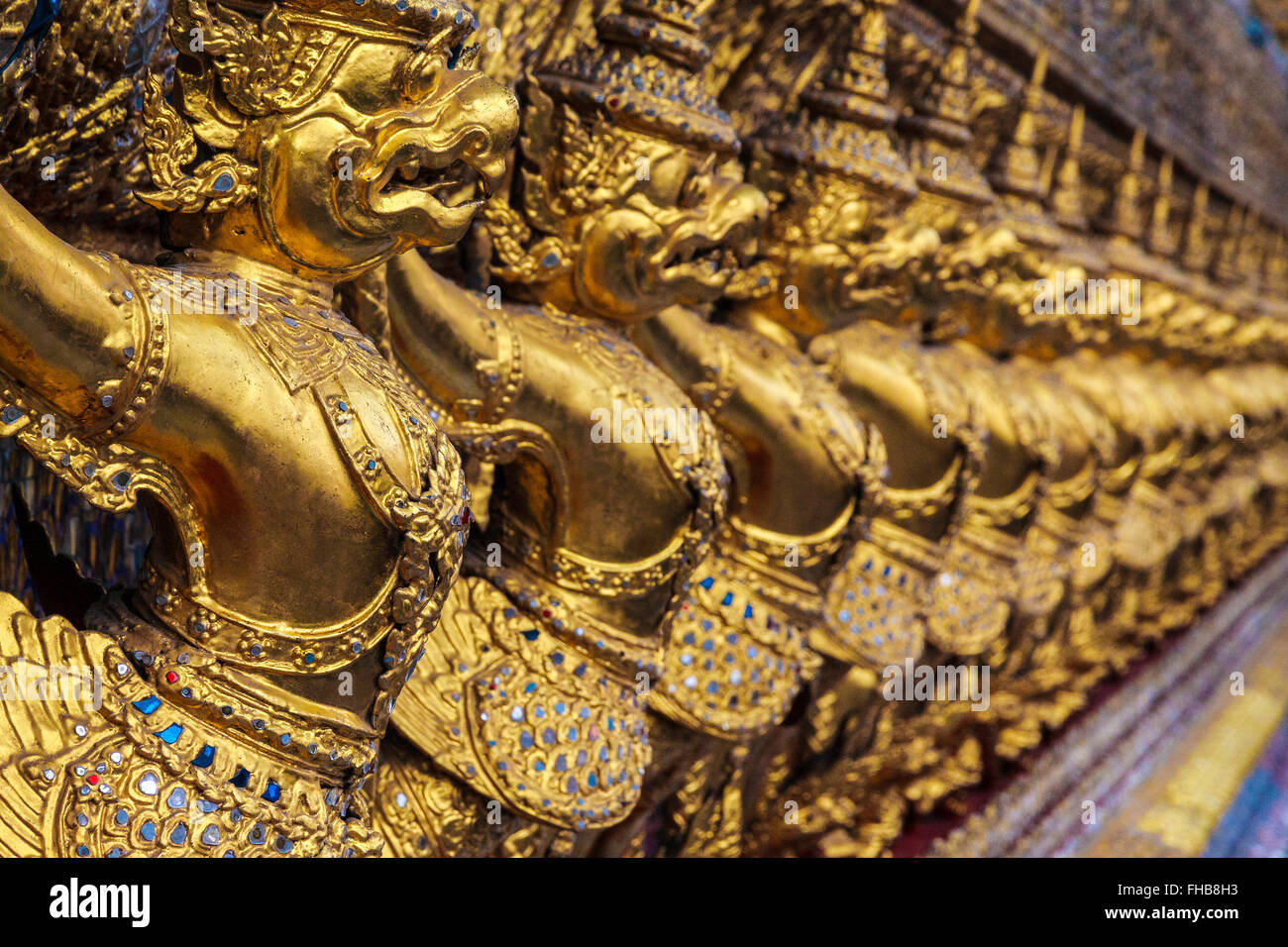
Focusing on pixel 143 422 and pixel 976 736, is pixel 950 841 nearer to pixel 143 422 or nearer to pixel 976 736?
pixel 976 736

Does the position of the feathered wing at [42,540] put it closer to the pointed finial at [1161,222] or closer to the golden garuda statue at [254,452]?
the golden garuda statue at [254,452]

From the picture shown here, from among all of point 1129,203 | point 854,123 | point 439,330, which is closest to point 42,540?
point 439,330

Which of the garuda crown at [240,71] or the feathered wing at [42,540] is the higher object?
the garuda crown at [240,71]

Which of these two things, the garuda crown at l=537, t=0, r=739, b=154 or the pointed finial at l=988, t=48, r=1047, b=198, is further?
the pointed finial at l=988, t=48, r=1047, b=198

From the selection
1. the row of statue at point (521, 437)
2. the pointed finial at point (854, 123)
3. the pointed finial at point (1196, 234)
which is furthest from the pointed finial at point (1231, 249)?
the pointed finial at point (854, 123)

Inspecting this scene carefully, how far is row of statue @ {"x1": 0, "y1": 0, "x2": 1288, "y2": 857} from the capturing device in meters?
0.90

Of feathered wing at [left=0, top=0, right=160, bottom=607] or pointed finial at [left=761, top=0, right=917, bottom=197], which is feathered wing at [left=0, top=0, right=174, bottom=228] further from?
pointed finial at [left=761, top=0, right=917, bottom=197]

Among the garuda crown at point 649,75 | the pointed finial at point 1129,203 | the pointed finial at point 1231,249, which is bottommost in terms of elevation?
the pointed finial at point 1231,249

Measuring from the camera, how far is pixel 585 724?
1281 mm

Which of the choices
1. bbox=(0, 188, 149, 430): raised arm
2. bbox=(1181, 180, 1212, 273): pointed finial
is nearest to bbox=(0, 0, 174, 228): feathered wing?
bbox=(0, 188, 149, 430): raised arm

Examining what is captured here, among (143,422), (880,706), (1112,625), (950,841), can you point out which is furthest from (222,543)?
(1112,625)

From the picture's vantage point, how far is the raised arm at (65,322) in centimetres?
81

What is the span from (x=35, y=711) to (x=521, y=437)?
0.48m

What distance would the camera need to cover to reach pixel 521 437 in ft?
4.16
